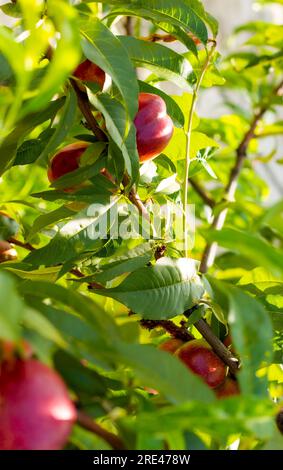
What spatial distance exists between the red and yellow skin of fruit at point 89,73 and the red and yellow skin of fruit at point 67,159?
1.6 inches

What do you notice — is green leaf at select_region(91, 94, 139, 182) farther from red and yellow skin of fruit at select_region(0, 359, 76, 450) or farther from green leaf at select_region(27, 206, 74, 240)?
red and yellow skin of fruit at select_region(0, 359, 76, 450)

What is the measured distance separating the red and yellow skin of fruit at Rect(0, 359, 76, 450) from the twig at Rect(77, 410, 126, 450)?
2 cm

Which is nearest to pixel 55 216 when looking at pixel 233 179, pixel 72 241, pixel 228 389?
pixel 72 241

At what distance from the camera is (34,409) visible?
0.76ft

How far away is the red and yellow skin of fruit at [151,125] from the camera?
500 millimetres

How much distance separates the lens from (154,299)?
42cm

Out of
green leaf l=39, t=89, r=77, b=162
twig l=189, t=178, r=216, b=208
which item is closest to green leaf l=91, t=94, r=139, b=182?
green leaf l=39, t=89, r=77, b=162

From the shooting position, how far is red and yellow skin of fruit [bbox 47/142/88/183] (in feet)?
1.64

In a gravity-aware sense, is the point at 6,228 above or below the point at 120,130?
below

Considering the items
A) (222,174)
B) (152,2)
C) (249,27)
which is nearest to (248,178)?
(222,174)

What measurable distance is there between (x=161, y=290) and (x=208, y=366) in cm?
8

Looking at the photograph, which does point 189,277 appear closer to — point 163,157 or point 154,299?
point 154,299

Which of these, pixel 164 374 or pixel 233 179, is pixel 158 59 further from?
pixel 233 179

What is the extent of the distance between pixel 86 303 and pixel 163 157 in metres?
0.29
